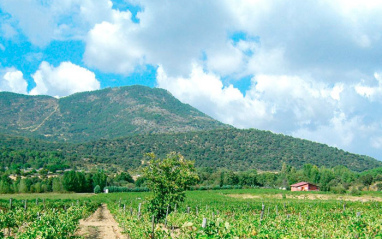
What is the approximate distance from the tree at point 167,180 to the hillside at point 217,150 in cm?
9012

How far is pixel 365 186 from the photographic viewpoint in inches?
2859

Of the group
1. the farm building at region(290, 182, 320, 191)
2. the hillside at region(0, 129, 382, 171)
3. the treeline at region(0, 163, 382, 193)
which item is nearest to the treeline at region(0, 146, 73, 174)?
the hillside at region(0, 129, 382, 171)

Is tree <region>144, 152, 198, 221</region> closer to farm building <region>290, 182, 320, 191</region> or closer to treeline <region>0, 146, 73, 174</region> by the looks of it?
farm building <region>290, 182, 320, 191</region>

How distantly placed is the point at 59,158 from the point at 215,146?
2399 inches

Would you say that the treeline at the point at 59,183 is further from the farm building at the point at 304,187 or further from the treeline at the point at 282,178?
the farm building at the point at 304,187

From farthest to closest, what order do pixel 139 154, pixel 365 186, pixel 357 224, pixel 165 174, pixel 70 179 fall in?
pixel 139 154 < pixel 365 186 < pixel 70 179 < pixel 165 174 < pixel 357 224

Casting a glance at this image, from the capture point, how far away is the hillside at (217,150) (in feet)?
381

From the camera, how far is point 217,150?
128m

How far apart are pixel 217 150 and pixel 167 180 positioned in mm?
111954

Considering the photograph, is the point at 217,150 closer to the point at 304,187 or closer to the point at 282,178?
the point at 282,178

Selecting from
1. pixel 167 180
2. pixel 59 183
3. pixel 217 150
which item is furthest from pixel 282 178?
pixel 167 180

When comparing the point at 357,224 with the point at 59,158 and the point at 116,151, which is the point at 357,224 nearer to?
the point at 59,158

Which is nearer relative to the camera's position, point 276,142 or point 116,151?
point 116,151

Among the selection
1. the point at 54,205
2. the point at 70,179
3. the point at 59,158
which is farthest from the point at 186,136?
the point at 54,205
